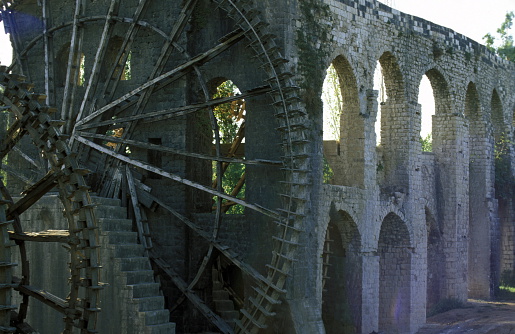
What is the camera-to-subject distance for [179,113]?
1678cm

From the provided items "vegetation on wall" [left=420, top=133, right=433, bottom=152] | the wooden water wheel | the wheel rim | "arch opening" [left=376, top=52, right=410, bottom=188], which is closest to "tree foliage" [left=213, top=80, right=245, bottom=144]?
"arch opening" [left=376, top=52, right=410, bottom=188]

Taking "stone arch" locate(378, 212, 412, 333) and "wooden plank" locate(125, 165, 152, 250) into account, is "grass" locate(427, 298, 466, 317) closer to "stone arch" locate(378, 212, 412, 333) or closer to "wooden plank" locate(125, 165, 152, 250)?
"stone arch" locate(378, 212, 412, 333)

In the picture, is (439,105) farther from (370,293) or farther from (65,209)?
(65,209)

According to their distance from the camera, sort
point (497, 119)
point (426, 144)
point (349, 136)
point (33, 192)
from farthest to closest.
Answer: point (426, 144) < point (497, 119) < point (349, 136) < point (33, 192)

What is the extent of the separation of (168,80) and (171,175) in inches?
68.2

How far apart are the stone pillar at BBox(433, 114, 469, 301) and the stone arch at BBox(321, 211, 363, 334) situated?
4737 mm

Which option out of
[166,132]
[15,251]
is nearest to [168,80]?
[166,132]

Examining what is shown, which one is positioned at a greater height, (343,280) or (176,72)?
(176,72)

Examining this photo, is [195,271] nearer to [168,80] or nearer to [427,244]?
[168,80]

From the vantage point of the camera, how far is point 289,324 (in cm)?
1588

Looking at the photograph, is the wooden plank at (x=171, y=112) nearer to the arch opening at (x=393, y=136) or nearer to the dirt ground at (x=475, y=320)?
the arch opening at (x=393, y=136)

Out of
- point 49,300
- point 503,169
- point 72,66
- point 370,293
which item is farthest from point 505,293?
point 49,300

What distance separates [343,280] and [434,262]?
488cm

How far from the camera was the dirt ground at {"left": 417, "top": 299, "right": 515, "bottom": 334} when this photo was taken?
2062cm
